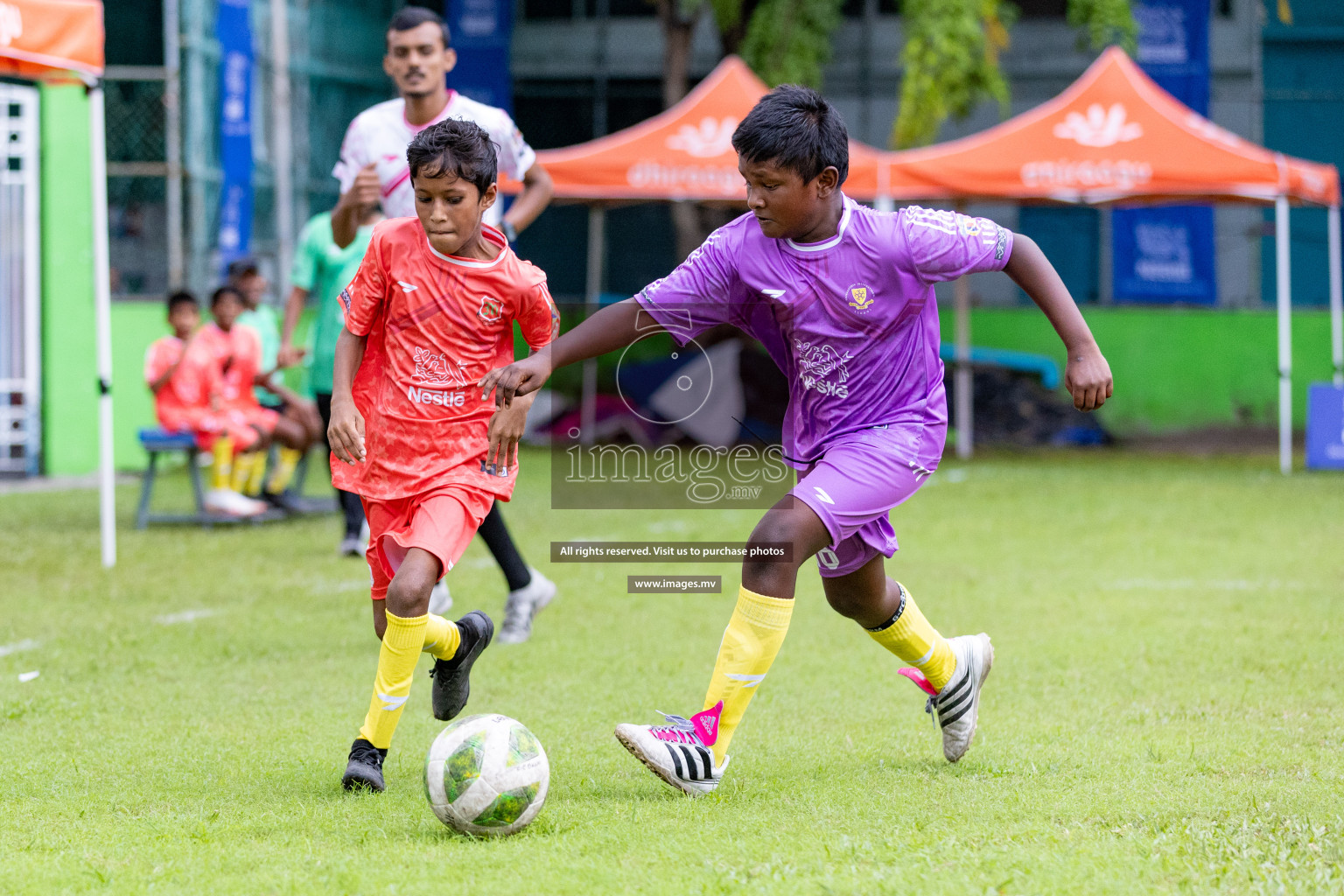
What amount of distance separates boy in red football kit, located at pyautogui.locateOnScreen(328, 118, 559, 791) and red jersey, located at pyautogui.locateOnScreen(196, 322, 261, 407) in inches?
247

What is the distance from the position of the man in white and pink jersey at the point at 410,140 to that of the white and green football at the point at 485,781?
7.90 ft

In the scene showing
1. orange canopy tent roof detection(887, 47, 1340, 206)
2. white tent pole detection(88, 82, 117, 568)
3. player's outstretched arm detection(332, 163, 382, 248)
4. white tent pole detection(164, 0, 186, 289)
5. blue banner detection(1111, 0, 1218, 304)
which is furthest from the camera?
blue banner detection(1111, 0, 1218, 304)

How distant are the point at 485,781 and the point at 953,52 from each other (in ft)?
43.2

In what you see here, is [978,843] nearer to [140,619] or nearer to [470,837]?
[470,837]

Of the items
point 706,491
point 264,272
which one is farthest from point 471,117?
point 264,272

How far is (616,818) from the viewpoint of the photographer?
143 inches

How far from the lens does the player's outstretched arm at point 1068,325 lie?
3.74m

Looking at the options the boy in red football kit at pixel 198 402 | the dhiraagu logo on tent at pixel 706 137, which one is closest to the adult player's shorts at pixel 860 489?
the boy in red football kit at pixel 198 402

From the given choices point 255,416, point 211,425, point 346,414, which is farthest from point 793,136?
point 255,416

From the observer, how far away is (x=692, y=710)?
4934 mm

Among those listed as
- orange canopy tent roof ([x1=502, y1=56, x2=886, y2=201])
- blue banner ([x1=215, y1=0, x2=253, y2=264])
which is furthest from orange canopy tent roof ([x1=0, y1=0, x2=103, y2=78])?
blue banner ([x1=215, y1=0, x2=253, y2=264])

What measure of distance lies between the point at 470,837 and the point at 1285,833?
6.10ft

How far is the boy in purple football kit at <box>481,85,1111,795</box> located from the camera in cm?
380

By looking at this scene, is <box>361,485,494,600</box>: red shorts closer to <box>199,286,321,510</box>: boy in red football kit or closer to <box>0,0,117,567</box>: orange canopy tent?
<box>0,0,117,567</box>: orange canopy tent
